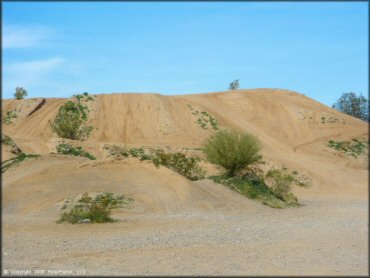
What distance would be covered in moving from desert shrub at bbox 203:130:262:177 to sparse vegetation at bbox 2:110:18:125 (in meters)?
30.5

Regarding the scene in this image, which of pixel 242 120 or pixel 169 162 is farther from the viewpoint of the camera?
pixel 242 120

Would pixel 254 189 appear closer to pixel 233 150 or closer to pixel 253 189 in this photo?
pixel 253 189

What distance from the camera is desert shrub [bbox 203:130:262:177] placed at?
23.1 metres

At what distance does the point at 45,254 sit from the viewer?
10.2m

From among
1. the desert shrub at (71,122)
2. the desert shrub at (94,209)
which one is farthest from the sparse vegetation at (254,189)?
the desert shrub at (71,122)

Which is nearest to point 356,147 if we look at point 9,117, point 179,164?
point 179,164

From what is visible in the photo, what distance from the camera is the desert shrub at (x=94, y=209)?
15331mm

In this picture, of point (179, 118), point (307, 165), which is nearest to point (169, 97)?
point (179, 118)

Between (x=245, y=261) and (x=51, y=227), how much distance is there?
694cm

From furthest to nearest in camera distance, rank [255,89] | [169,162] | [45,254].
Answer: [255,89], [169,162], [45,254]

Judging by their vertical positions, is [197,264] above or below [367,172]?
below

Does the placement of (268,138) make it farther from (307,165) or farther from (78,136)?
(78,136)

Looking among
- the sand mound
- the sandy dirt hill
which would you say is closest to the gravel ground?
the sandy dirt hill

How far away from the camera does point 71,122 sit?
41938 mm
